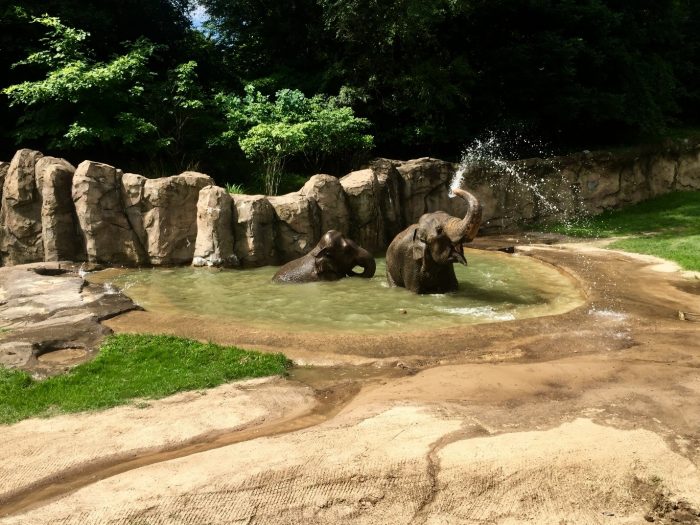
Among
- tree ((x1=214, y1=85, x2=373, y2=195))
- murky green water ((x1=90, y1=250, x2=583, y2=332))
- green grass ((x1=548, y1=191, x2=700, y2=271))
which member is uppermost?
tree ((x1=214, y1=85, x2=373, y2=195))

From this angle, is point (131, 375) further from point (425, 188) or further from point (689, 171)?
point (689, 171)

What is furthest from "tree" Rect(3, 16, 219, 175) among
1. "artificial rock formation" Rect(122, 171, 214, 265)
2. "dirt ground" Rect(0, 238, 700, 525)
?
"dirt ground" Rect(0, 238, 700, 525)

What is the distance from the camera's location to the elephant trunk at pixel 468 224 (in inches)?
345

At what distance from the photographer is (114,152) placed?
17812mm

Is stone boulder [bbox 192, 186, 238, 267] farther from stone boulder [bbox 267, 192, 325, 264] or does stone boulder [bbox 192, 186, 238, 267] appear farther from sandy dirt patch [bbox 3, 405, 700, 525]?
sandy dirt patch [bbox 3, 405, 700, 525]

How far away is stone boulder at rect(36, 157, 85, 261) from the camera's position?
12203mm

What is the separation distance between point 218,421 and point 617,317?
5257 millimetres

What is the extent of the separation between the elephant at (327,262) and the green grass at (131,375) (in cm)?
418

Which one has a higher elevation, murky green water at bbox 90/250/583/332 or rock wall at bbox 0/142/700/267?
rock wall at bbox 0/142/700/267

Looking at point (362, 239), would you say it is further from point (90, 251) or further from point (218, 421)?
point (218, 421)

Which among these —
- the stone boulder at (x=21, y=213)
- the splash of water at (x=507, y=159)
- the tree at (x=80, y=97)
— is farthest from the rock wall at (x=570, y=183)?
the stone boulder at (x=21, y=213)

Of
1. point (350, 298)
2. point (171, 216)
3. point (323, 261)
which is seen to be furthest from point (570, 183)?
point (171, 216)

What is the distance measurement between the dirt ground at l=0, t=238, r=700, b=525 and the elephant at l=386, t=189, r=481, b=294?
8.87ft

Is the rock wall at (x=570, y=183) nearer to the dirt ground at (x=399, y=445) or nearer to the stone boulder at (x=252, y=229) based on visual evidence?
the stone boulder at (x=252, y=229)
